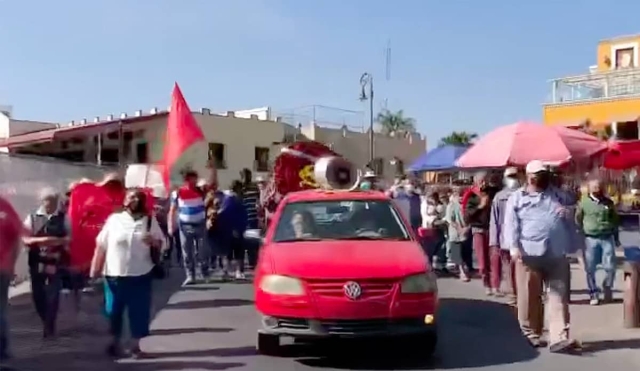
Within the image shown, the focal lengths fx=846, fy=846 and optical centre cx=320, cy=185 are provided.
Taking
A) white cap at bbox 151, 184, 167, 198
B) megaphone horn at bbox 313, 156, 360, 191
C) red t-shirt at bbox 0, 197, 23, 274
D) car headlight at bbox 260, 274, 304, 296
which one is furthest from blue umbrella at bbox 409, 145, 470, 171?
red t-shirt at bbox 0, 197, 23, 274

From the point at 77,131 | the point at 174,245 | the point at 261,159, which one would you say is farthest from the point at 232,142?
the point at 174,245

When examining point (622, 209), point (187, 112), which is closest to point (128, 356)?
point (187, 112)

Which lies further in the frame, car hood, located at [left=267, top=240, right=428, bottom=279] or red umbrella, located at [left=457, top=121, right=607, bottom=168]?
red umbrella, located at [left=457, top=121, right=607, bottom=168]

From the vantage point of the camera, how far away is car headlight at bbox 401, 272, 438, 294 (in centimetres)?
795

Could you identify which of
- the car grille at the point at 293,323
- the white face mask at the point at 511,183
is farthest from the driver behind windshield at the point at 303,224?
the white face mask at the point at 511,183

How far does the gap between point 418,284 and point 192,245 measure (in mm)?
6717

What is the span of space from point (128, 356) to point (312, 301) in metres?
2.07

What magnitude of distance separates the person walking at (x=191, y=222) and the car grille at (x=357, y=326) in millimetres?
6453

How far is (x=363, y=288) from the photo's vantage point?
25.7ft

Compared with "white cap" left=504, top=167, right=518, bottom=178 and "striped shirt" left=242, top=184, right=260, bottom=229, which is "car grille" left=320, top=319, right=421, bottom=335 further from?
"striped shirt" left=242, top=184, right=260, bottom=229

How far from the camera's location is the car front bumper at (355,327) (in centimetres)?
780

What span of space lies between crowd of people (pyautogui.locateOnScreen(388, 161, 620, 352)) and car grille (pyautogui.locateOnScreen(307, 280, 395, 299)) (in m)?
1.76

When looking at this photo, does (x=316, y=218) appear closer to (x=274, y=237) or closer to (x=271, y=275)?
(x=274, y=237)

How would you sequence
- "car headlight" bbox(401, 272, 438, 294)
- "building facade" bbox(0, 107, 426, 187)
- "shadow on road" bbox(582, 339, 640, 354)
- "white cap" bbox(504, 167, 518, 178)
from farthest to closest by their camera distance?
"building facade" bbox(0, 107, 426, 187) < "white cap" bbox(504, 167, 518, 178) < "shadow on road" bbox(582, 339, 640, 354) < "car headlight" bbox(401, 272, 438, 294)
